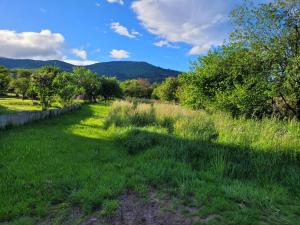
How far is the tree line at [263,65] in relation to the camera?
1120 centimetres

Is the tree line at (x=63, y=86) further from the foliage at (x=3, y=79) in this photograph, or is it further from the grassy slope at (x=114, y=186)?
the grassy slope at (x=114, y=186)

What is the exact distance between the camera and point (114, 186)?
13.7 ft

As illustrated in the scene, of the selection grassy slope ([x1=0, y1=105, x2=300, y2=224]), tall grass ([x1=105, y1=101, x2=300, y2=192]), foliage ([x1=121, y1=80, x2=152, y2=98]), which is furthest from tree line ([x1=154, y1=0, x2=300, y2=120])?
foliage ([x1=121, y1=80, x2=152, y2=98])

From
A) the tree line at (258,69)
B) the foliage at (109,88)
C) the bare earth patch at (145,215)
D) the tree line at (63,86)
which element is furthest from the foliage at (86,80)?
the bare earth patch at (145,215)

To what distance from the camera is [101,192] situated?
12.7ft

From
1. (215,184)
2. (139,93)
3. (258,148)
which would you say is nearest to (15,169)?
(215,184)

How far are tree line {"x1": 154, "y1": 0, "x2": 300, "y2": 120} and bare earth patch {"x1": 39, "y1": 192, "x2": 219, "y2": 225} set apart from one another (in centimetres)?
833

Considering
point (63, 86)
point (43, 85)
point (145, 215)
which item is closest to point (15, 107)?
point (63, 86)

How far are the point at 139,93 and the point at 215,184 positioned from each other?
7468cm

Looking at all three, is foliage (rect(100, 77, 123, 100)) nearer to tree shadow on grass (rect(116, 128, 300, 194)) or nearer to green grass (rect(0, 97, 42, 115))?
green grass (rect(0, 97, 42, 115))

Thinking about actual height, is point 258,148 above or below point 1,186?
above

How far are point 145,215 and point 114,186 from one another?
3.49ft

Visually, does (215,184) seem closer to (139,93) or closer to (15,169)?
(15,169)

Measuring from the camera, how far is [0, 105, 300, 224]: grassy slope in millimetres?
3344
